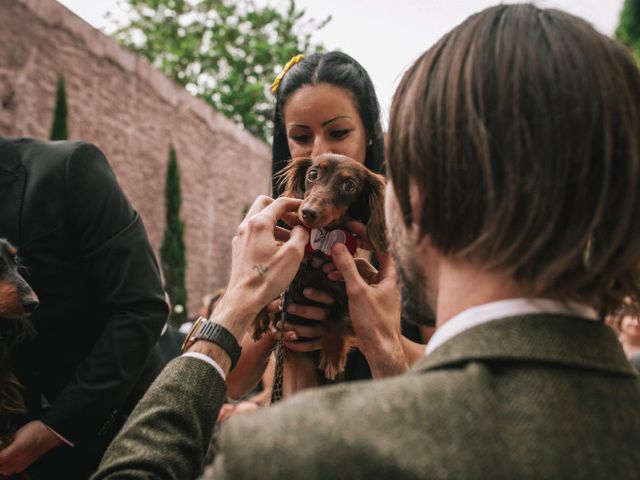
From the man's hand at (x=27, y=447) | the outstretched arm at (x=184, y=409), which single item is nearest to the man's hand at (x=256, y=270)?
the outstretched arm at (x=184, y=409)

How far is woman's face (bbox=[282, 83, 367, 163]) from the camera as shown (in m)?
2.51

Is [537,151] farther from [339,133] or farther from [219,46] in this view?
[219,46]

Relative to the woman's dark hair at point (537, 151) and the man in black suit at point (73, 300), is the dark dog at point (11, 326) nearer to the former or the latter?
the man in black suit at point (73, 300)

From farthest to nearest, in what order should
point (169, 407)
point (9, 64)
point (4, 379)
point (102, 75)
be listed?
point (102, 75), point (9, 64), point (4, 379), point (169, 407)

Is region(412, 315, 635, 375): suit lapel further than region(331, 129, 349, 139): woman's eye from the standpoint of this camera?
No

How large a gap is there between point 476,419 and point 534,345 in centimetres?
17

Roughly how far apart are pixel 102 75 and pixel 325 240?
9.50 m

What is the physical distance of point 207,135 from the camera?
14.5m

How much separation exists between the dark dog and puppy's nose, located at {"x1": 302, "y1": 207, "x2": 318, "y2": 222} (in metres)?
Answer: 1.18

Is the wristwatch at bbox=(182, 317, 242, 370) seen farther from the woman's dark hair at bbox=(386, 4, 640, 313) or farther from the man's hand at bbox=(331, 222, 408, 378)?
the woman's dark hair at bbox=(386, 4, 640, 313)

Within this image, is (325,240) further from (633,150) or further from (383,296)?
(633,150)

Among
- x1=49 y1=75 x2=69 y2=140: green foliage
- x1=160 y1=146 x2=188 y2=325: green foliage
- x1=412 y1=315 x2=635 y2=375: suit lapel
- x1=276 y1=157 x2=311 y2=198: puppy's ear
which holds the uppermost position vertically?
x1=412 y1=315 x2=635 y2=375: suit lapel

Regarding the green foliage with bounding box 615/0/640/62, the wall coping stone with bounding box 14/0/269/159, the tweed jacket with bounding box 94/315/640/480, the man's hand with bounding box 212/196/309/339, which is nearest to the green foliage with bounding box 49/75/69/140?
the wall coping stone with bounding box 14/0/269/159

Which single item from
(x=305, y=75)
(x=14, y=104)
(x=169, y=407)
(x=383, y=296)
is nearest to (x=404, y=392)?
(x=169, y=407)
